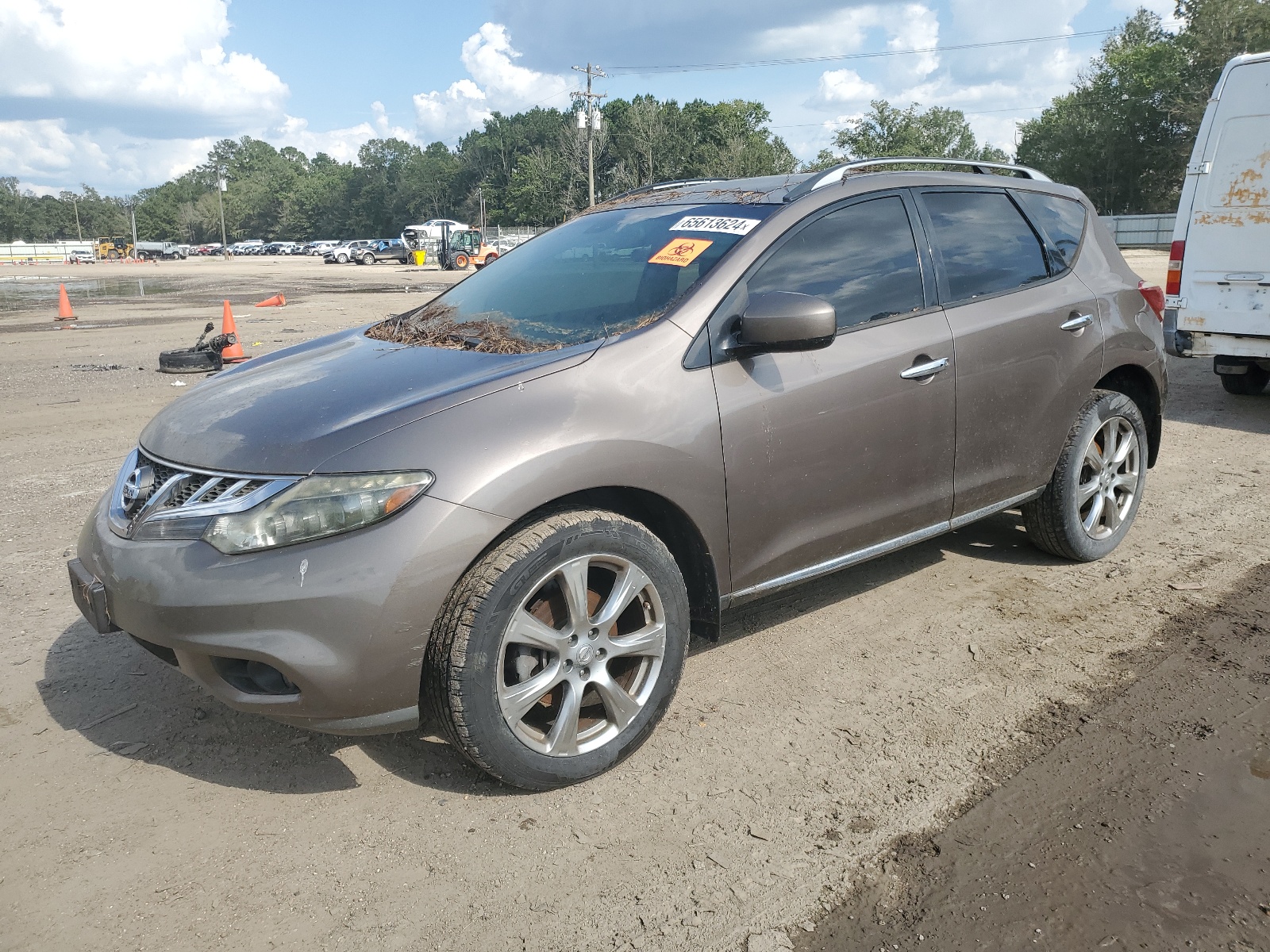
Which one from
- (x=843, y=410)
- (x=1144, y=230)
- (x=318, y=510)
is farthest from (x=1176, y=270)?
(x=1144, y=230)

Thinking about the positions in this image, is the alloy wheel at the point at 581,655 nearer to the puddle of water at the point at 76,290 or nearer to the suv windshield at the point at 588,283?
the suv windshield at the point at 588,283

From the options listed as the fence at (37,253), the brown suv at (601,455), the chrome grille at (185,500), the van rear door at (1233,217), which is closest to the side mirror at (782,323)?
the brown suv at (601,455)

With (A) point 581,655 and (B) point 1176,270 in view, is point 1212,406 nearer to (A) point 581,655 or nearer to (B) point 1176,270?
(B) point 1176,270

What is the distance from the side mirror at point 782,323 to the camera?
122 inches

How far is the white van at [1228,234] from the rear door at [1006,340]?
4.43m

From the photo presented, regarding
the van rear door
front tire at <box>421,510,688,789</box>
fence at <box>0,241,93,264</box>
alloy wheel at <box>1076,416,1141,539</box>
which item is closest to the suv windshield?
front tire at <box>421,510,688,789</box>

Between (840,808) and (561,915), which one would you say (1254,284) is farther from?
(561,915)

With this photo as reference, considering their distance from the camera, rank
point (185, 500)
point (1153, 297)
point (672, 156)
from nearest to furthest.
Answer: point (185, 500)
point (1153, 297)
point (672, 156)

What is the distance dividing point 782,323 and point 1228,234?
667 cm

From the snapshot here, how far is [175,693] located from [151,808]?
0.76 m

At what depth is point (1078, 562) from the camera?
15.5 feet

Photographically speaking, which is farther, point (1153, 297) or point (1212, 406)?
point (1212, 406)

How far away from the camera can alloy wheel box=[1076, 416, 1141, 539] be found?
15.0ft

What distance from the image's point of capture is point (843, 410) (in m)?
3.45
